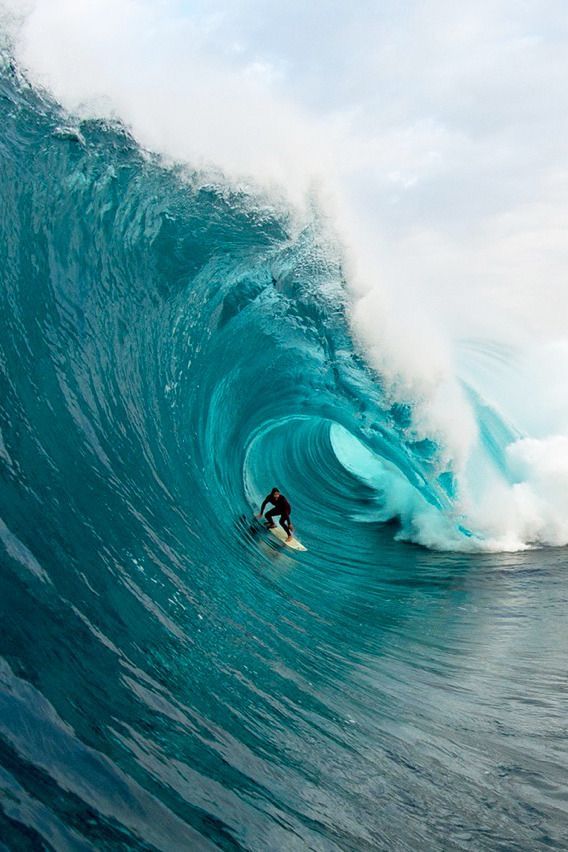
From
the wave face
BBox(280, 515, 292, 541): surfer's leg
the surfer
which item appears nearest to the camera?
the wave face

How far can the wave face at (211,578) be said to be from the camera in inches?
104

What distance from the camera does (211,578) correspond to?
5812mm

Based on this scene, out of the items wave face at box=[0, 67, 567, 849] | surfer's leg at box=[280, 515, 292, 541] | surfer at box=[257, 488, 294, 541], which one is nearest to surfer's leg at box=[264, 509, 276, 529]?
surfer at box=[257, 488, 294, 541]

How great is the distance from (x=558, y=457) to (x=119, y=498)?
24.3ft

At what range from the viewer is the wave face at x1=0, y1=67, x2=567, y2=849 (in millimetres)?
2650

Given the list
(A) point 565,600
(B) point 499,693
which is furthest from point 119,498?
A: (A) point 565,600

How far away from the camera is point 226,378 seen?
394 inches

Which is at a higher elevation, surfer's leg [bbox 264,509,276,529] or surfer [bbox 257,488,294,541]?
surfer [bbox 257,488,294,541]

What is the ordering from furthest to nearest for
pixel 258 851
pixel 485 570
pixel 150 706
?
pixel 485 570 → pixel 150 706 → pixel 258 851

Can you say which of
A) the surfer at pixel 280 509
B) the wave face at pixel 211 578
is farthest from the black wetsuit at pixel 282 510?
the wave face at pixel 211 578

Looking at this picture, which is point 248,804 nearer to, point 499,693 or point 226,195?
point 499,693

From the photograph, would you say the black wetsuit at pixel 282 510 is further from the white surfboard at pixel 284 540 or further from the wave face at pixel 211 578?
the wave face at pixel 211 578

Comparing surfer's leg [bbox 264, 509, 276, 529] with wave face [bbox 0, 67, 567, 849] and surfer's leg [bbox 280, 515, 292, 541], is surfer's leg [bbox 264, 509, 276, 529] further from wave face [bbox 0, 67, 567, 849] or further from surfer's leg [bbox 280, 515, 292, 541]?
wave face [bbox 0, 67, 567, 849]

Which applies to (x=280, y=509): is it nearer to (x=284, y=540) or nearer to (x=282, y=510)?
(x=282, y=510)
